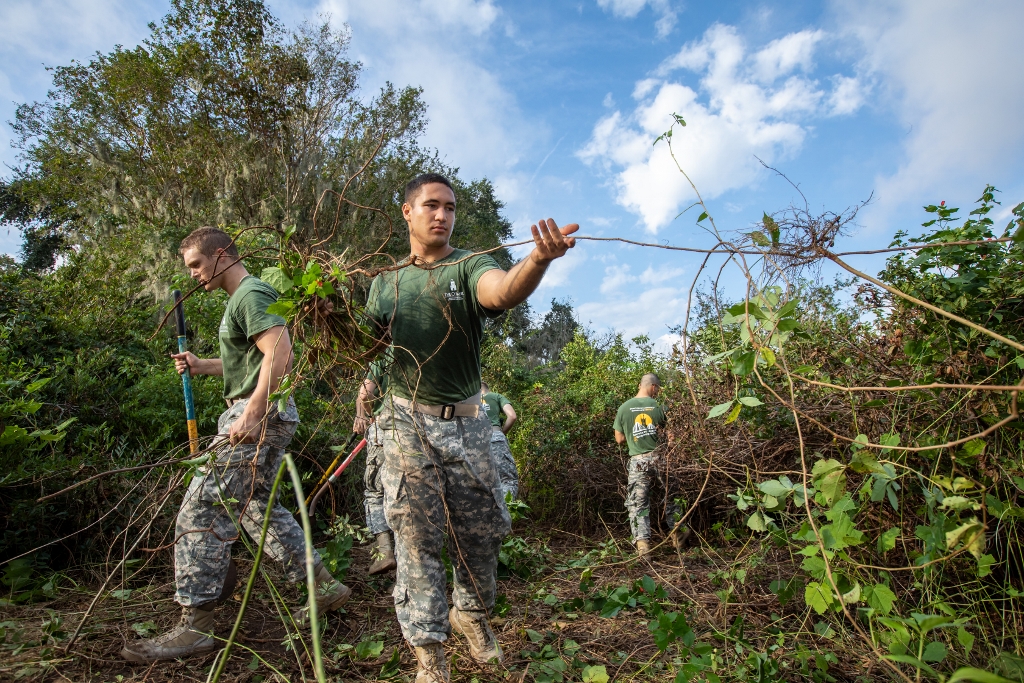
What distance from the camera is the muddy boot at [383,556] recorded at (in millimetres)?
3848

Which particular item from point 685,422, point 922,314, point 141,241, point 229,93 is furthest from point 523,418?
point 229,93

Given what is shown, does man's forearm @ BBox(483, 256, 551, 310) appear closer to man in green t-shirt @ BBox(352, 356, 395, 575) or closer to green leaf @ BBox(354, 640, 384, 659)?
man in green t-shirt @ BBox(352, 356, 395, 575)

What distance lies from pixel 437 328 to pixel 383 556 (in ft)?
6.89

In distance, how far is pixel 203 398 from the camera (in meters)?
5.16

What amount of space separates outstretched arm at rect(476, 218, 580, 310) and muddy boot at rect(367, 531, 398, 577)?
7.38 feet

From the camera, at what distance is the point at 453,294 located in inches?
94.5

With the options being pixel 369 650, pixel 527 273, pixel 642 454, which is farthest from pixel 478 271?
pixel 642 454

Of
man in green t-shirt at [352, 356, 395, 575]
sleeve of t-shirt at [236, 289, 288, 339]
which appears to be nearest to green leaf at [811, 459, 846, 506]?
man in green t-shirt at [352, 356, 395, 575]

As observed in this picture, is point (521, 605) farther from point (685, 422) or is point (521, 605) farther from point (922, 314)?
point (922, 314)

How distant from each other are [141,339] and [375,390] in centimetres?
429

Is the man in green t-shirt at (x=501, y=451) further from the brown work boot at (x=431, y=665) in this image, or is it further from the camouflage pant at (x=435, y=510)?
the brown work boot at (x=431, y=665)

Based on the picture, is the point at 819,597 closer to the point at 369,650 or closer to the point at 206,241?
the point at 369,650

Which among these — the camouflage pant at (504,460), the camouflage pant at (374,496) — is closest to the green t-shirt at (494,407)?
the camouflage pant at (504,460)

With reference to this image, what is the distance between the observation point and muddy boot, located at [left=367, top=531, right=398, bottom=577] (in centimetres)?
385
